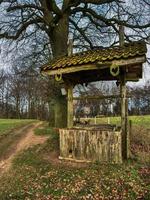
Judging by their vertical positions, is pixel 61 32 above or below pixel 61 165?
above

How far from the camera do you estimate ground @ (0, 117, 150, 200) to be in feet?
34.0

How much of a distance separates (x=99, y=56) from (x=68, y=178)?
15.2 feet

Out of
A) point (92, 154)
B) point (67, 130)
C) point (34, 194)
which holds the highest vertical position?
point (67, 130)

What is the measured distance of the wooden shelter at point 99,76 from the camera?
42.9 feet

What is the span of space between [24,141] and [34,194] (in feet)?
29.3

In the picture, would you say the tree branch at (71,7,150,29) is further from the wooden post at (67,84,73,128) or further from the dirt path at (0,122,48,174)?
the wooden post at (67,84,73,128)

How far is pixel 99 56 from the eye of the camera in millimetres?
13602

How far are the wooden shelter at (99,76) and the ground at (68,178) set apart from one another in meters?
0.56

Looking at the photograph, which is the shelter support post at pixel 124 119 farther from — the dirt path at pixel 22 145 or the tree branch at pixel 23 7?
the tree branch at pixel 23 7

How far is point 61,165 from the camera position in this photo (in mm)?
13500

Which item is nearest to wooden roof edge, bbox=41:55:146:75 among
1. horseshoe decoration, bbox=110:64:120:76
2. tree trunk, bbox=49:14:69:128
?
horseshoe decoration, bbox=110:64:120:76

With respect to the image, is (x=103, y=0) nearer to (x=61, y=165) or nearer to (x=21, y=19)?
(x=21, y=19)

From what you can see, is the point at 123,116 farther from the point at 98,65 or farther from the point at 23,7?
the point at 23,7

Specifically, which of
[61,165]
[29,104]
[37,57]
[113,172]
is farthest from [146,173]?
[29,104]
